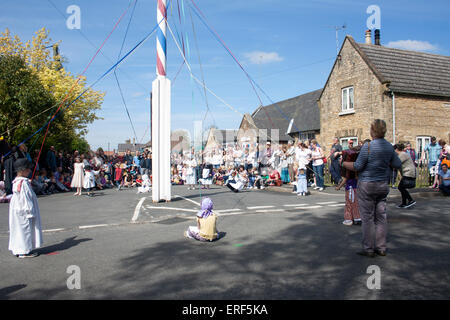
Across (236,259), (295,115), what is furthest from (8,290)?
(295,115)

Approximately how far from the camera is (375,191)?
5.37 m

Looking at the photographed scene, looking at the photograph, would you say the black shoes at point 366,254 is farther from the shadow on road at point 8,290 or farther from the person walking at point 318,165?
the person walking at point 318,165

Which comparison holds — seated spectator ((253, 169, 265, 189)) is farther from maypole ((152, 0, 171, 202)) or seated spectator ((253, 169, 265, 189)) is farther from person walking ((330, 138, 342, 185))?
maypole ((152, 0, 171, 202))

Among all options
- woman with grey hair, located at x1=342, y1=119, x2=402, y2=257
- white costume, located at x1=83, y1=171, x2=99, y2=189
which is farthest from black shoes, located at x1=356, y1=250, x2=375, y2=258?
white costume, located at x1=83, y1=171, x2=99, y2=189

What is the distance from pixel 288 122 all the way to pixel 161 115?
30.9 metres

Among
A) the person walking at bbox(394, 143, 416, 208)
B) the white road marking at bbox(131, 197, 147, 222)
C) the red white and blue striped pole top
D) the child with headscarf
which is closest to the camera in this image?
the child with headscarf

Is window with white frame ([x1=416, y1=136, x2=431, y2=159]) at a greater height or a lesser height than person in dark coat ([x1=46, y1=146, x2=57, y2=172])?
greater

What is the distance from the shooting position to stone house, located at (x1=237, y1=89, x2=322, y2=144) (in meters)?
34.7

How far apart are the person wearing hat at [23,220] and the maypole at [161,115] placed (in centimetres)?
523

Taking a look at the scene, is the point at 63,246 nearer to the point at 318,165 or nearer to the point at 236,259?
the point at 236,259

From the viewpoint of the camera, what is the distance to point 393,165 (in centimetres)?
559

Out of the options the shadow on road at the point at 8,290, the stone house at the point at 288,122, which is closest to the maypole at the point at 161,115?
the shadow on road at the point at 8,290

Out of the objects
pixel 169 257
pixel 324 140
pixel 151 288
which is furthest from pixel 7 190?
pixel 324 140
